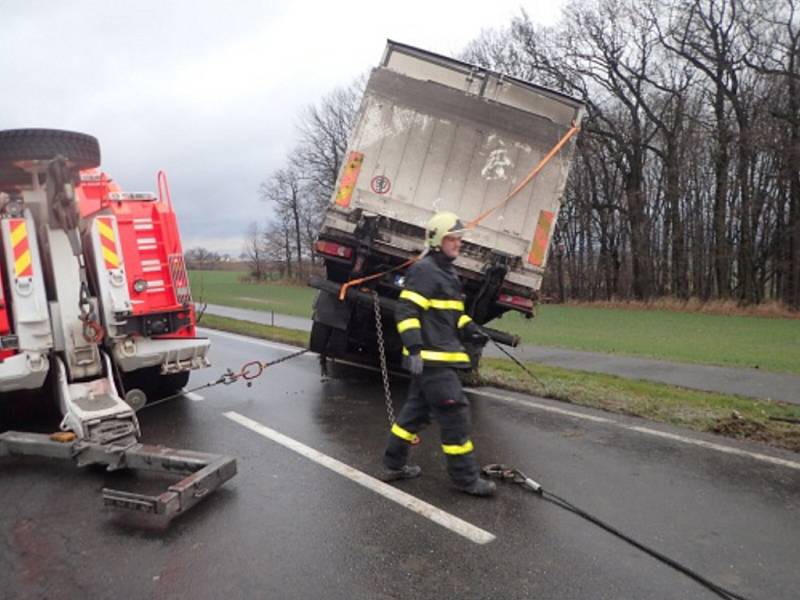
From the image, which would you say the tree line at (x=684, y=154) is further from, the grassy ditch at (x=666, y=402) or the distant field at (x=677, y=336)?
the grassy ditch at (x=666, y=402)

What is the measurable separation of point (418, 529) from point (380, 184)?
13.7 feet

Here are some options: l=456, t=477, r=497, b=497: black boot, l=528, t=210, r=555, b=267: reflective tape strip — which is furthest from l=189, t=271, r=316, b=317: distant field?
l=456, t=477, r=497, b=497: black boot

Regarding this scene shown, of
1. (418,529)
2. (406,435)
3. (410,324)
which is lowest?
(418,529)

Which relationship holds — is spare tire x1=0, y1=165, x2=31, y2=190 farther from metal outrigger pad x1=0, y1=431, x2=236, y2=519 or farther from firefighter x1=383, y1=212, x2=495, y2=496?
firefighter x1=383, y1=212, x2=495, y2=496

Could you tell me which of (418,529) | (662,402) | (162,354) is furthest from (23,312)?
(662,402)

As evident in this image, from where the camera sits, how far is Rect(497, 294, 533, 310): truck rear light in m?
6.57

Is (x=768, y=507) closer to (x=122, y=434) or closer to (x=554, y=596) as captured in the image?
(x=554, y=596)

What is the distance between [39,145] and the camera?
485 cm

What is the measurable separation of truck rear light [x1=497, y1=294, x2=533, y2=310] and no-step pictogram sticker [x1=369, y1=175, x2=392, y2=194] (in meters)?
1.76

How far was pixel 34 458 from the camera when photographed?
16.0 feet

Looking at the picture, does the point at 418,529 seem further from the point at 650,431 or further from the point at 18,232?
the point at 18,232

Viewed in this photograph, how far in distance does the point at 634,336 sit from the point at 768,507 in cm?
1390

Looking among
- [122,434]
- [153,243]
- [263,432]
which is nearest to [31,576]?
[122,434]

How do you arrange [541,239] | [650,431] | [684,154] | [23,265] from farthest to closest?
[684,154] → [541,239] → [650,431] → [23,265]
